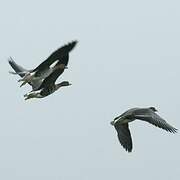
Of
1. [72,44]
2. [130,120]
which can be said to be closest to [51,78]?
[72,44]

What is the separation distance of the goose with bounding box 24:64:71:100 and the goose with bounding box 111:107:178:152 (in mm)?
2572

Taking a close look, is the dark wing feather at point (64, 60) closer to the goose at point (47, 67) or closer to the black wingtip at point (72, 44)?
the goose at point (47, 67)

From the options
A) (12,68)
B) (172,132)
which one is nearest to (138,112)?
(172,132)

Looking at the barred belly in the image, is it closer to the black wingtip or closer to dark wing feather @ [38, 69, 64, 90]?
dark wing feather @ [38, 69, 64, 90]

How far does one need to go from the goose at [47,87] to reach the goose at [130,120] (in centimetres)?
257

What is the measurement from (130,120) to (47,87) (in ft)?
10.6

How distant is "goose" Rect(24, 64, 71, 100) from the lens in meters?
26.6

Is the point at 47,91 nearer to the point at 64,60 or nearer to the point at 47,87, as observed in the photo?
the point at 47,87

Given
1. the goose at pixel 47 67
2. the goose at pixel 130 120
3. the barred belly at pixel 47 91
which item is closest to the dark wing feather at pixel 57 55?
the goose at pixel 47 67

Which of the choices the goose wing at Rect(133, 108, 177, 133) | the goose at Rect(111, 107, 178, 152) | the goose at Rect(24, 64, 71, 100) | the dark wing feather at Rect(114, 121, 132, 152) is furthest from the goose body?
the goose wing at Rect(133, 108, 177, 133)

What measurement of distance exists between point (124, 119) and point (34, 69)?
12.3 feet

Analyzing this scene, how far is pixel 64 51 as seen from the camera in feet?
81.9

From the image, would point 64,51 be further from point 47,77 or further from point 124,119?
point 124,119

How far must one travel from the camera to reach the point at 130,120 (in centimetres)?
2705
